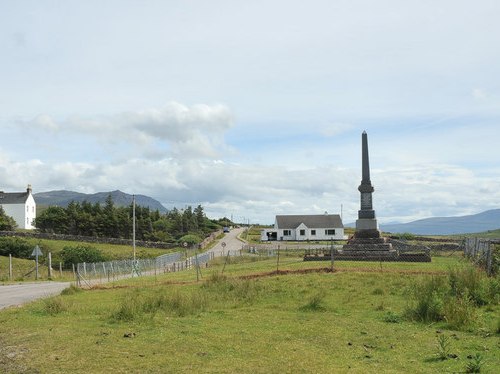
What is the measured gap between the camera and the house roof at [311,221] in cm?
11022

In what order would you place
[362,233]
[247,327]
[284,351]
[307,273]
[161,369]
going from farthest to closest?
[362,233] → [307,273] → [247,327] → [284,351] → [161,369]

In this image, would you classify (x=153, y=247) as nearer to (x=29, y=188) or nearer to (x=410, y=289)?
(x=29, y=188)

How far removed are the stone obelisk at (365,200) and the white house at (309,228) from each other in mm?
59871

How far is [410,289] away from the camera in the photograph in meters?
18.4

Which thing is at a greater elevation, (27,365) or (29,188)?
(29,188)

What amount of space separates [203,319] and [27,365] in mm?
5846

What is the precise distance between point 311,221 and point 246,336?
3952 inches

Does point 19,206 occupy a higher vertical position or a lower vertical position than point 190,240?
higher

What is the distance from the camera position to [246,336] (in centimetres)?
1197

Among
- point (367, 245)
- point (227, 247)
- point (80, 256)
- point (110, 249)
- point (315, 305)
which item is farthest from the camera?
point (227, 247)

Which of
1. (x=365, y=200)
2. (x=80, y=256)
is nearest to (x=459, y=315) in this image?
(x=365, y=200)

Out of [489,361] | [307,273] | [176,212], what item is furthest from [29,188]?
[489,361]

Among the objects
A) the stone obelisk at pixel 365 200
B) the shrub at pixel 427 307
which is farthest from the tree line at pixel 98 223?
the shrub at pixel 427 307

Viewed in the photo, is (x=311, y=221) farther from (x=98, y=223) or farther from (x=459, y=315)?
(x=459, y=315)
